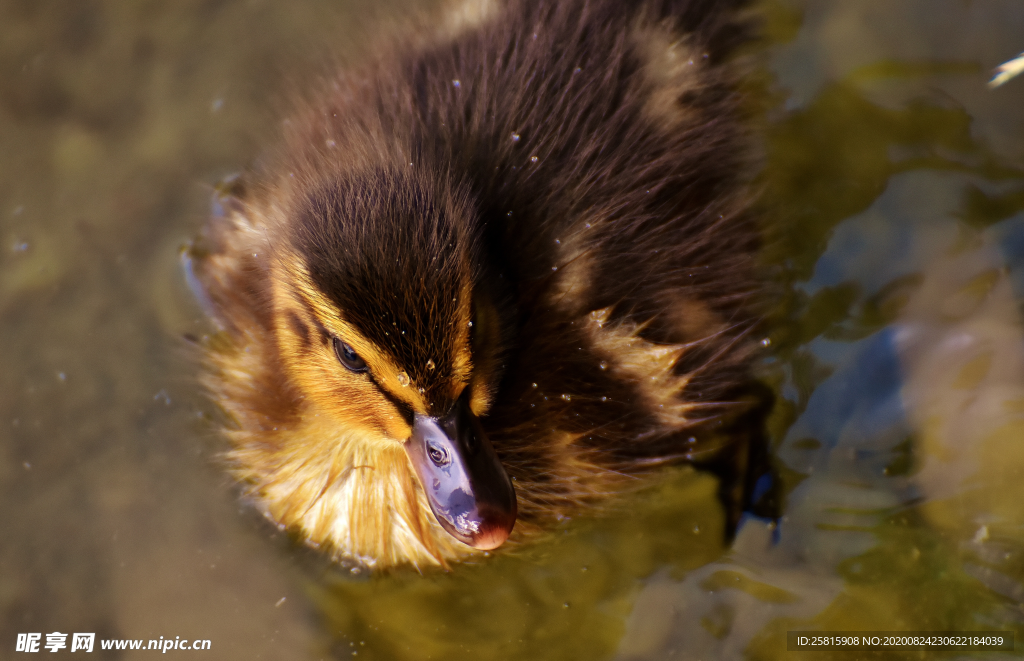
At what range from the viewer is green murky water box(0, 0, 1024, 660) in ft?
5.58

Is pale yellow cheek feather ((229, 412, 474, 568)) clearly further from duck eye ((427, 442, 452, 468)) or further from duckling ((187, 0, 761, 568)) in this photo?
duck eye ((427, 442, 452, 468))

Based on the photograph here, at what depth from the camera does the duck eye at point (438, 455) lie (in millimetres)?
1366

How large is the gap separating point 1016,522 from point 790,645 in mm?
550

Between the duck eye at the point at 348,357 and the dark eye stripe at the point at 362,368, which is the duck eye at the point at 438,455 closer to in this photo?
the dark eye stripe at the point at 362,368

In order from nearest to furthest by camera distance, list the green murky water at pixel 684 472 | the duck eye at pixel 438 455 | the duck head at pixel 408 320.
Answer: the duck head at pixel 408 320 < the duck eye at pixel 438 455 < the green murky water at pixel 684 472

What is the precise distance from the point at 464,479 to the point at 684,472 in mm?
687

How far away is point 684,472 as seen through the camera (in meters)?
1.82

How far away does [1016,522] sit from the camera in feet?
5.45

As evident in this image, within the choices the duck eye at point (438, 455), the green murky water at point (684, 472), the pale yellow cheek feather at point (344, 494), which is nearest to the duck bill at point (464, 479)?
the duck eye at point (438, 455)

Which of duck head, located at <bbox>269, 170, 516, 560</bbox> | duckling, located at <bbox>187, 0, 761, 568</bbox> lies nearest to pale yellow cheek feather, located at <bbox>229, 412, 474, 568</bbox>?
duckling, located at <bbox>187, 0, 761, 568</bbox>

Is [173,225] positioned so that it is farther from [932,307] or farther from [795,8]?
[932,307]

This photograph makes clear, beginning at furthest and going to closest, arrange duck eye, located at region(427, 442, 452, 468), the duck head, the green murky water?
1. the green murky water
2. duck eye, located at region(427, 442, 452, 468)
3. the duck head

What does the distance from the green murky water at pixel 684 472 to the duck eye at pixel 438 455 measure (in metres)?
0.52

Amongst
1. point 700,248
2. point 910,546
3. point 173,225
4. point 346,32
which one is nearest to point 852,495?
point 910,546
